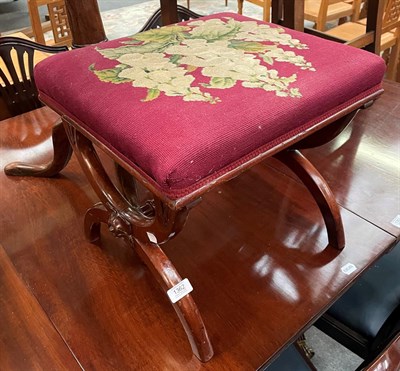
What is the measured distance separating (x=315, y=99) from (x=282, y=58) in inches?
4.6

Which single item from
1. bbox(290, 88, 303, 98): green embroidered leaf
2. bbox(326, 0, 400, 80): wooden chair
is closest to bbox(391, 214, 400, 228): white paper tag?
bbox(290, 88, 303, 98): green embroidered leaf

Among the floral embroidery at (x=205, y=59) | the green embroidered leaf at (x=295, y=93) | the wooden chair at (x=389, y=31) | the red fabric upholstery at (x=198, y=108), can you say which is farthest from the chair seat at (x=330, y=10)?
the green embroidered leaf at (x=295, y=93)

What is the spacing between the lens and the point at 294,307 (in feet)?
2.31

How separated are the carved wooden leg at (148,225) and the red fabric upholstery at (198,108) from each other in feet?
0.27

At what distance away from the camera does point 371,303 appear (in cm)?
85

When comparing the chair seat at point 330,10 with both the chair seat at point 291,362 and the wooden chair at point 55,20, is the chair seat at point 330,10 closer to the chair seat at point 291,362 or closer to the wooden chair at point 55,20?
the wooden chair at point 55,20

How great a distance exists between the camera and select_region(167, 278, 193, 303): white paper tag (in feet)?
1.93

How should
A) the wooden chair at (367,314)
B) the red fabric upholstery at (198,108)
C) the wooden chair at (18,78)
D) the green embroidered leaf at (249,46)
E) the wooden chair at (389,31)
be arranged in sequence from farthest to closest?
the wooden chair at (389,31) → the wooden chair at (18,78) → the wooden chair at (367,314) → the green embroidered leaf at (249,46) → the red fabric upholstery at (198,108)

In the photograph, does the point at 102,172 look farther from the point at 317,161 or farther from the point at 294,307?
the point at 317,161

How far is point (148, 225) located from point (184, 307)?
0.43 ft

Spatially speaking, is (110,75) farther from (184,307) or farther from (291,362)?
(291,362)

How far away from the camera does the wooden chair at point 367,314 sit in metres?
0.81

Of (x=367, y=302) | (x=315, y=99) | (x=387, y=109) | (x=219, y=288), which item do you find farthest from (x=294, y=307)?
(x=387, y=109)

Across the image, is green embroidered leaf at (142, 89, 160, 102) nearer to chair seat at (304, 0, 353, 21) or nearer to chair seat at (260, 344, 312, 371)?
chair seat at (260, 344, 312, 371)
